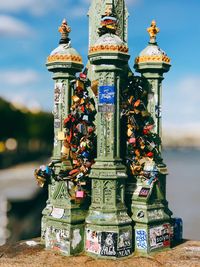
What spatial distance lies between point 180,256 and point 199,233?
14999 mm

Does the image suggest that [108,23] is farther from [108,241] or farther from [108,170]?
[108,241]

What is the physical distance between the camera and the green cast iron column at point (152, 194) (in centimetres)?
1180

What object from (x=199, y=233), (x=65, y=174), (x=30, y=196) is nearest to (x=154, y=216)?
(x=65, y=174)

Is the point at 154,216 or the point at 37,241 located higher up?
the point at 154,216

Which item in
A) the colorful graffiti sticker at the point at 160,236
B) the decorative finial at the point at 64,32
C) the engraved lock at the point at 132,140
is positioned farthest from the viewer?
the decorative finial at the point at 64,32

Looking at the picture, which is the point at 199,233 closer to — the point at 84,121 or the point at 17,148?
the point at 84,121

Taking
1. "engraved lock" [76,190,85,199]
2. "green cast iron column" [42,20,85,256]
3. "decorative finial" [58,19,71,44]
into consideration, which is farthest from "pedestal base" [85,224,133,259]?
"decorative finial" [58,19,71,44]

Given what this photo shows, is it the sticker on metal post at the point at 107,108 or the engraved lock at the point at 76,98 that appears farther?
the engraved lock at the point at 76,98

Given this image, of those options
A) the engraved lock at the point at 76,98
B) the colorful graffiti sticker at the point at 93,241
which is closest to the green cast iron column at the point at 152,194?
the colorful graffiti sticker at the point at 93,241

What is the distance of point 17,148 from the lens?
69188mm

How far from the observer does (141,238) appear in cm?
1177

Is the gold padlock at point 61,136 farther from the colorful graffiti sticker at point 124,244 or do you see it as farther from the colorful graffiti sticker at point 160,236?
the colorful graffiti sticker at point 160,236

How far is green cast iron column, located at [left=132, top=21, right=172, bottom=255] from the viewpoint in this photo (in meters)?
11.8

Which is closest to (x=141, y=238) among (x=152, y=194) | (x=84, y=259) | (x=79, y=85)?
(x=152, y=194)
